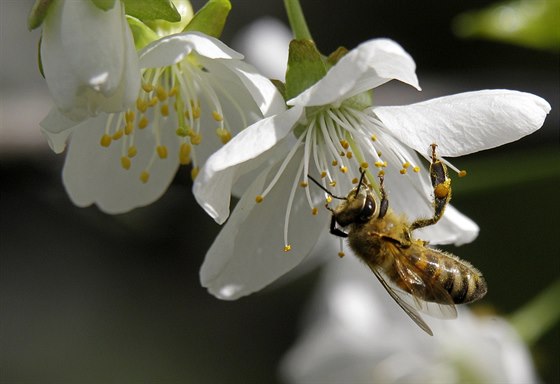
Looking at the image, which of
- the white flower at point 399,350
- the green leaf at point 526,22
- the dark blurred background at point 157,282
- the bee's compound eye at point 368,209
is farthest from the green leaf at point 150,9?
the dark blurred background at point 157,282

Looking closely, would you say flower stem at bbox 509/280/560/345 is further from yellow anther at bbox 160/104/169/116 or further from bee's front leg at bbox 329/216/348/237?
yellow anther at bbox 160/104/169/116

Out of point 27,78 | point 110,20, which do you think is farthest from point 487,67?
point 110,20

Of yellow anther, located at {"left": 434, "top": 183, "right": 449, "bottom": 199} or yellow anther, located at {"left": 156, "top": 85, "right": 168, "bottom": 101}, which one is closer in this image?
yellow anther, located at {"left": 434, "top": 183, "right": 449, "bottom": 199}

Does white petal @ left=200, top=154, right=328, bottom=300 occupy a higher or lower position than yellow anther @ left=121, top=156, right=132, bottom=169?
lower


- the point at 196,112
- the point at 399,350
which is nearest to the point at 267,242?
the point at 196,112

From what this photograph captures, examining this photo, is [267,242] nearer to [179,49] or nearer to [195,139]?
[195,139]

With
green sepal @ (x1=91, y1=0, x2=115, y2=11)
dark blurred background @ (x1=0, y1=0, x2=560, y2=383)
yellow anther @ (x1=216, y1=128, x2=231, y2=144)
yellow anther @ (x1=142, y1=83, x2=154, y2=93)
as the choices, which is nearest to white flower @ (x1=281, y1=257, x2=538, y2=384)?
dark blurred background @ (x1=0, y1=0, x2=560, y2=383)

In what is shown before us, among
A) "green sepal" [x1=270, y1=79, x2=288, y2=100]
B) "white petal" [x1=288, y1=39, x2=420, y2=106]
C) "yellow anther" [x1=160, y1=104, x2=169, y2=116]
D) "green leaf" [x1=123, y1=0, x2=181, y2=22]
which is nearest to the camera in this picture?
"white petal" [x1=288, y1=39, x2=420, y2=106]
